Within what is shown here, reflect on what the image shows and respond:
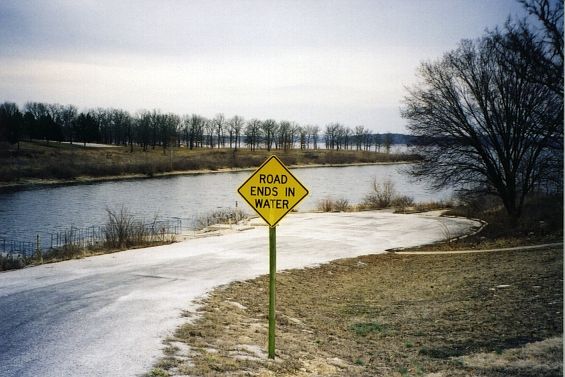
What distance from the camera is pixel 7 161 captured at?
228 feet

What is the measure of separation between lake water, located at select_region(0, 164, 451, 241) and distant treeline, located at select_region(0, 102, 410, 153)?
40212mm

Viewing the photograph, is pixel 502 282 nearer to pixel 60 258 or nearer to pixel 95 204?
pixel 60 258

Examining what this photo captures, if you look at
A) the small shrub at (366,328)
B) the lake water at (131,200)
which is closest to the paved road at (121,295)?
the small shrub at (366,328)

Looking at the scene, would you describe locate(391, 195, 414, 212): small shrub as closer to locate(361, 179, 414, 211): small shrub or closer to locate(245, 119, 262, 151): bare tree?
locate(361, 179, 414, 211): small shrub

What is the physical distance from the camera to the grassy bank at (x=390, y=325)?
6586 millimetres

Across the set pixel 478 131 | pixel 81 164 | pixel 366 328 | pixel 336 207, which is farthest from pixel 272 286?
pixel 81 164

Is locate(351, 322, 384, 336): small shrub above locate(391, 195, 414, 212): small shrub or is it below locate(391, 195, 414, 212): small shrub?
above

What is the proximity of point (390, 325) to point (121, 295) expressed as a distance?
582 centimetres

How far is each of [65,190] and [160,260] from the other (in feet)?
150

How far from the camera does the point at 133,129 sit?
126562mm

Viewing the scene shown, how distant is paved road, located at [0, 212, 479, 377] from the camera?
6449mm

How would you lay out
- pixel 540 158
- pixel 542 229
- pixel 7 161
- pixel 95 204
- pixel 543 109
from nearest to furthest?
pixel 542 229 < pixel 543 109 < pixel 540 158 < pixel 95 204 < pixel 7 161

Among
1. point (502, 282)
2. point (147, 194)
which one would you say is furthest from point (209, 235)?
point (147, 194)

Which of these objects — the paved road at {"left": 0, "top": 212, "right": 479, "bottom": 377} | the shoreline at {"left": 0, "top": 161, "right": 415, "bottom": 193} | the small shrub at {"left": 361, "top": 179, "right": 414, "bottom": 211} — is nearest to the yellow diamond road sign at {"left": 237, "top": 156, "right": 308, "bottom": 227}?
Answer: the paved road at {"left": 0, "top": 212, "right": 479, "bottom": 377}
